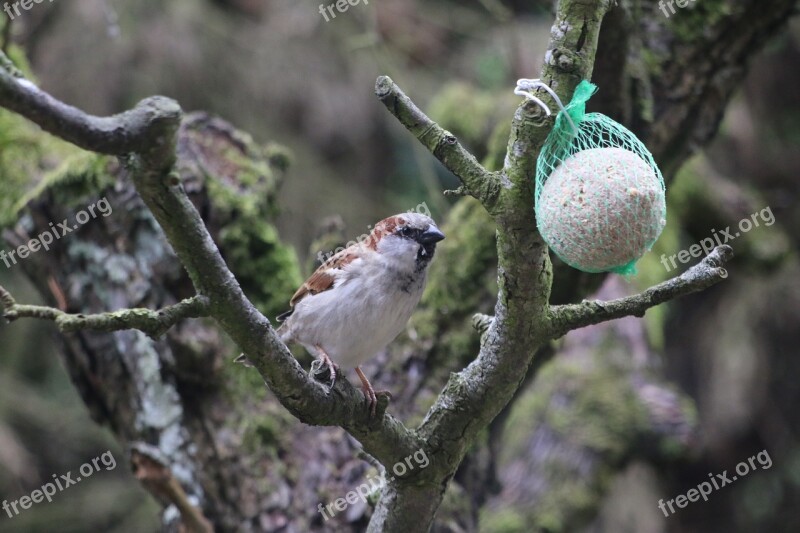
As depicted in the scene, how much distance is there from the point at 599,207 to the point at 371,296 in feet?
3.77

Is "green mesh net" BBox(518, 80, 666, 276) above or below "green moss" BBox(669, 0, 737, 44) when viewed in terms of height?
below

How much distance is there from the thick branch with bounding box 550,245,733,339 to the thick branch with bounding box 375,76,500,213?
371 mm

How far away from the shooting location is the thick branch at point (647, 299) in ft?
7.63

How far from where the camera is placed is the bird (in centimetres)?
311

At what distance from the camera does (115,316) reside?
2.05m

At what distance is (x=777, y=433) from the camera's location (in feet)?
22.5

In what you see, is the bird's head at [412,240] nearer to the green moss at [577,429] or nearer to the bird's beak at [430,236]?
the bird's beak at [430,236]

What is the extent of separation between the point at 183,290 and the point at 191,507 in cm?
91

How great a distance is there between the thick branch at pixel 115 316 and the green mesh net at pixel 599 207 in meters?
0.88

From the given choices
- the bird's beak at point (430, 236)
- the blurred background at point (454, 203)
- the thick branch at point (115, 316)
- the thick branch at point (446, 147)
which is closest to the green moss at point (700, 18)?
the blurred background at point (454, 203)

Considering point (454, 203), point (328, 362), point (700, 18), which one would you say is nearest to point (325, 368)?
point (328, 362)

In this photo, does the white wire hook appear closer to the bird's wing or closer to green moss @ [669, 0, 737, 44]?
the bird's wing

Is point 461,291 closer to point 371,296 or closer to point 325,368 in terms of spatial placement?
point 371,296

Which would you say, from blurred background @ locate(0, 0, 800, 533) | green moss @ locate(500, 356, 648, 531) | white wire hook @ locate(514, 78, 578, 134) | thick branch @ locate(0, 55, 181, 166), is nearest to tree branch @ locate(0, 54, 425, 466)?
thick branch @ locate(0, 55, 181, 166)
